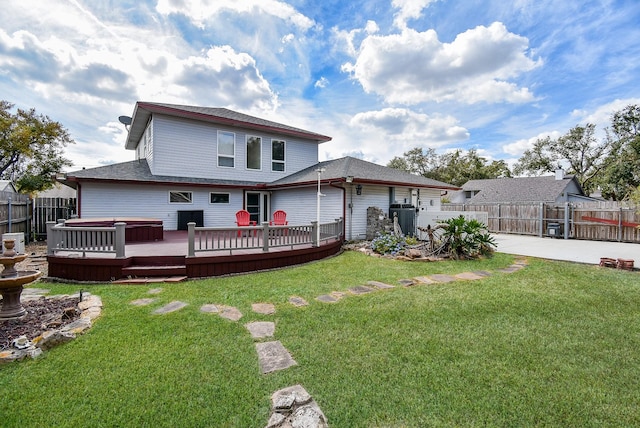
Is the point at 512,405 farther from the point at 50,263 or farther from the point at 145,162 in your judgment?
the point at 145,162

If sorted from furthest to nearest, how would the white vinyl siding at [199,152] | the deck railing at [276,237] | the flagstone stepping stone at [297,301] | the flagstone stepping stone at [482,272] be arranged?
the white vinyl siding at [199,152] → the deck railing at [276,237] → the flagstone stepping stone at [482,272] → the flagstone stepping stone at [297,301]

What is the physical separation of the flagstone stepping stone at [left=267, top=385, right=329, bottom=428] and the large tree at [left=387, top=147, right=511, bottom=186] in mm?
38458

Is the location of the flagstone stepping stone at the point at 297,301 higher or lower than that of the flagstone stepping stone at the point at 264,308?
higher

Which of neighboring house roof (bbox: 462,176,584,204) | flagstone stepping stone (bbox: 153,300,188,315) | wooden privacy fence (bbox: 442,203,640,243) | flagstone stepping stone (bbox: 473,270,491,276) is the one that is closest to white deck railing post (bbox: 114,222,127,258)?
flagstone stepping stone (bbox: 153,300,188,315)

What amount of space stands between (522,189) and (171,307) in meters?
30.2

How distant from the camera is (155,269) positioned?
6.17 meters

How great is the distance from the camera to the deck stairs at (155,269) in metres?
6.01

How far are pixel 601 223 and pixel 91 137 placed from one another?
28316 mm

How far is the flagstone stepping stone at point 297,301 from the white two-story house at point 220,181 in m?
5.36

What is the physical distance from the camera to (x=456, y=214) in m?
10.9

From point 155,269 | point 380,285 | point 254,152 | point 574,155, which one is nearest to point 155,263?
point 155,269

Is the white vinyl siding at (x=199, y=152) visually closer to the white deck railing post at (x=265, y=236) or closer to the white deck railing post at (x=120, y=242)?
the white deck railing post at (x=120, y=242)

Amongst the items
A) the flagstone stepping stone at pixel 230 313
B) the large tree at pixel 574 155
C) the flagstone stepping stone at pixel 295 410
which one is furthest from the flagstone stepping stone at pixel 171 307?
the large tree at pixel 574 155

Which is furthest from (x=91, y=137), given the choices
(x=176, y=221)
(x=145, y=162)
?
(x=176, y=221)
